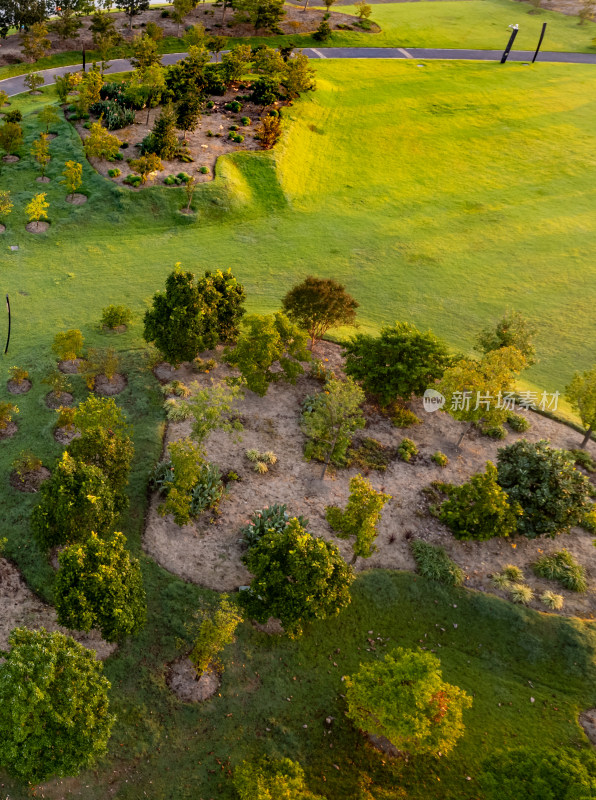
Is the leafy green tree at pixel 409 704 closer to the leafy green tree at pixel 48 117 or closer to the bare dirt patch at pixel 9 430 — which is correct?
the bare dirt patch at pixel 9 430

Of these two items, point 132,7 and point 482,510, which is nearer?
point 482,510

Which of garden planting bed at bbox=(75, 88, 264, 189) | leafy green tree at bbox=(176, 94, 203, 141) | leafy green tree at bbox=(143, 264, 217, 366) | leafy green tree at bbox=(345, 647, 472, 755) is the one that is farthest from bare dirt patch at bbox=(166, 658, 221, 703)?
leafy green tree at bbox=(176, 94, 203, 141)

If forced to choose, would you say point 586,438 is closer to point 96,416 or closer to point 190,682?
point 190,682

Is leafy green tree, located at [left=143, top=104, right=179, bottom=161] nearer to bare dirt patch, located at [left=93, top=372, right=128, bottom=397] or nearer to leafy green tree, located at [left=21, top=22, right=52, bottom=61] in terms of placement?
leafy green tree, located at [left=21, top=22, right=52, bottom=61]

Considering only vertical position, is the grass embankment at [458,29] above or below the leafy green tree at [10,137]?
above

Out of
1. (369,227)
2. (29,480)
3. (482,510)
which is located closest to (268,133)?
(369,227)

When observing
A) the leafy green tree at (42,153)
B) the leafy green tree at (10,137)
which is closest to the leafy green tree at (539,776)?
the leafy green tree at (42,153)
